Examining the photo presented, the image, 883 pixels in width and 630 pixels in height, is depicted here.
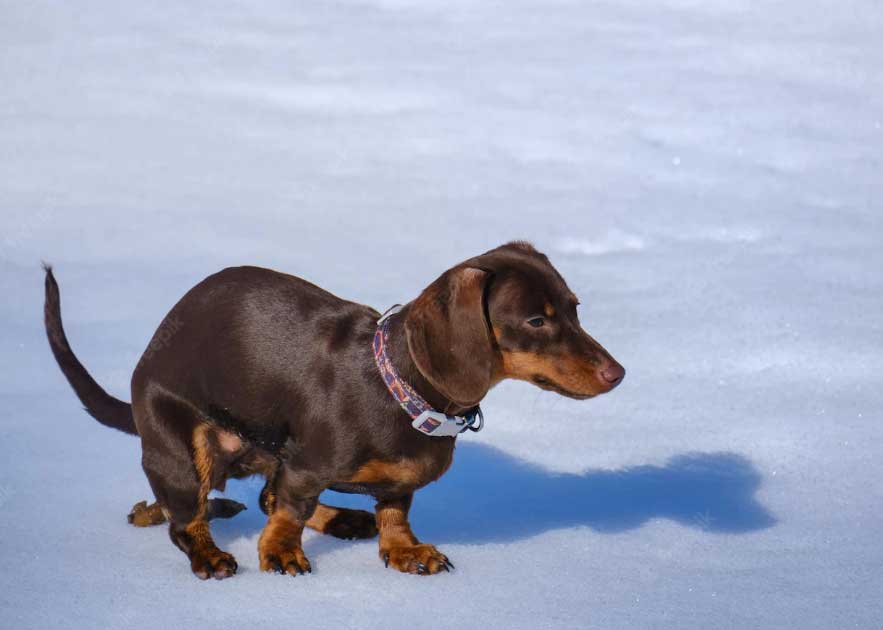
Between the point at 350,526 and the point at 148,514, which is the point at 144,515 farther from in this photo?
the point at 350,526

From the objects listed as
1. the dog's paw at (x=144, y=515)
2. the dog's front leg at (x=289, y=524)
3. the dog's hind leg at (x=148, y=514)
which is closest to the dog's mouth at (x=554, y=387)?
the dog's front leg at (x=289, y=524)

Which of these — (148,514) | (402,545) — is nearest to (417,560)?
(402,545)

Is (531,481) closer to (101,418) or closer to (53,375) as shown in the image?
(101,418)

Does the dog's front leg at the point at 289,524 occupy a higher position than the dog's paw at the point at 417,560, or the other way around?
the dog's front leg at the point at 289,524

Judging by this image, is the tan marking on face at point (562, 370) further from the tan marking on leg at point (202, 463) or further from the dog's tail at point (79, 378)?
the dog's tail at point (79, 378)

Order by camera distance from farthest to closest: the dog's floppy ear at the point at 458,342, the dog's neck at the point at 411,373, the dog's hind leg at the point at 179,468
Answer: the dog's hind leg at the point at 179,468, the dog's neck at the point at 411,373, the dog's floppy ear at the point at 458,342

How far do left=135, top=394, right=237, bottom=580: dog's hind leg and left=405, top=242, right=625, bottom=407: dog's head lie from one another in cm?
71

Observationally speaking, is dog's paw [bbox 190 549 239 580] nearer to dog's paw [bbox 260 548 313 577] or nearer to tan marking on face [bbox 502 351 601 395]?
dog's paw [bbox 260 548 313 577]

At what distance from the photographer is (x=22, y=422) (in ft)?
14.3

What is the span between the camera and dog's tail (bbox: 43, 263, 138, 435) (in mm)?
3783

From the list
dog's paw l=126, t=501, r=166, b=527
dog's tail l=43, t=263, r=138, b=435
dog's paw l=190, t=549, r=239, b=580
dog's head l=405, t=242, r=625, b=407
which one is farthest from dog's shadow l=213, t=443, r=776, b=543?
dog's head l=405, t=242, r=625, b=407

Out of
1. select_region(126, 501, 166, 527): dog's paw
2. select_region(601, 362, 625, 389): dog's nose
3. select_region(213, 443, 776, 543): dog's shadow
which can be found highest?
select_region(601, 362, 625, 389): dog's nose

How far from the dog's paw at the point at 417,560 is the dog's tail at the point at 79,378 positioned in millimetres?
901

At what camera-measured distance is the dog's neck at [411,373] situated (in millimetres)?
3275
